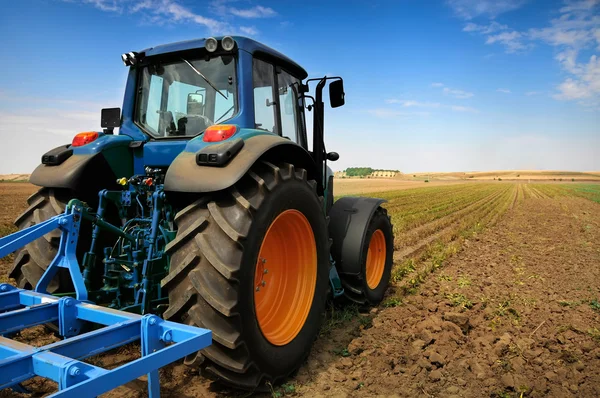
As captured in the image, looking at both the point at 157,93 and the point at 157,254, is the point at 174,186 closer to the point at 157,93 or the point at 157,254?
the point at 157,254

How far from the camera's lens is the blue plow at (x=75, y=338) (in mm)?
1570

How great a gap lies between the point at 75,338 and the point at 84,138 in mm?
2107

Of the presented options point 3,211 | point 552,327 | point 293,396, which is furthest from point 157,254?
point 3,211

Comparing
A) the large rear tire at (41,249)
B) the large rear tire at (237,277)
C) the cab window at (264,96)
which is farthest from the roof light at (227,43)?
the large rear tire at (41,249)

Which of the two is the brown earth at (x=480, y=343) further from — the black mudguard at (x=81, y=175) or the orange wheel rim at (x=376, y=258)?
the black mudguard at (x=81, y=175)

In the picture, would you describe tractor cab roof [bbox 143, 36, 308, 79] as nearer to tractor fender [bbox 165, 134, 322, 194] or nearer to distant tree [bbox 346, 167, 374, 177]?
tractor fender [bbox 165, 134, 322, 194]

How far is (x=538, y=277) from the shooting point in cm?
624

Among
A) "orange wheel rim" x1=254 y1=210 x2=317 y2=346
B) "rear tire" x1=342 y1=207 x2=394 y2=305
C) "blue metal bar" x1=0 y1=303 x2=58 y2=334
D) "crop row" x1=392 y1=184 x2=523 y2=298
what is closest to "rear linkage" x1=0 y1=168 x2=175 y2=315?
"blue metal bar" x1=0 y1=303 x2=58 y2=334

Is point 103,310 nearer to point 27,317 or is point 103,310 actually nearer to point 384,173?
point 27,317

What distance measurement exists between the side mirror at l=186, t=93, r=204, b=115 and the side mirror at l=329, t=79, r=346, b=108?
1.37m

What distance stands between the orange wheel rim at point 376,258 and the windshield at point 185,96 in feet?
7.84

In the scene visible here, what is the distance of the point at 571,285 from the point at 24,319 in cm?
632

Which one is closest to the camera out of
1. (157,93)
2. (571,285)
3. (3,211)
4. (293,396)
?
(293,396)

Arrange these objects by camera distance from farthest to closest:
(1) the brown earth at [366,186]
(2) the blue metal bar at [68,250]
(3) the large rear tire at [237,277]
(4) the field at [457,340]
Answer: (1) the brown earth at [366,186], (4) the field at [457,340], (2) the blue metal bar at [68,250], (3) the large rear tire at [237,277]
